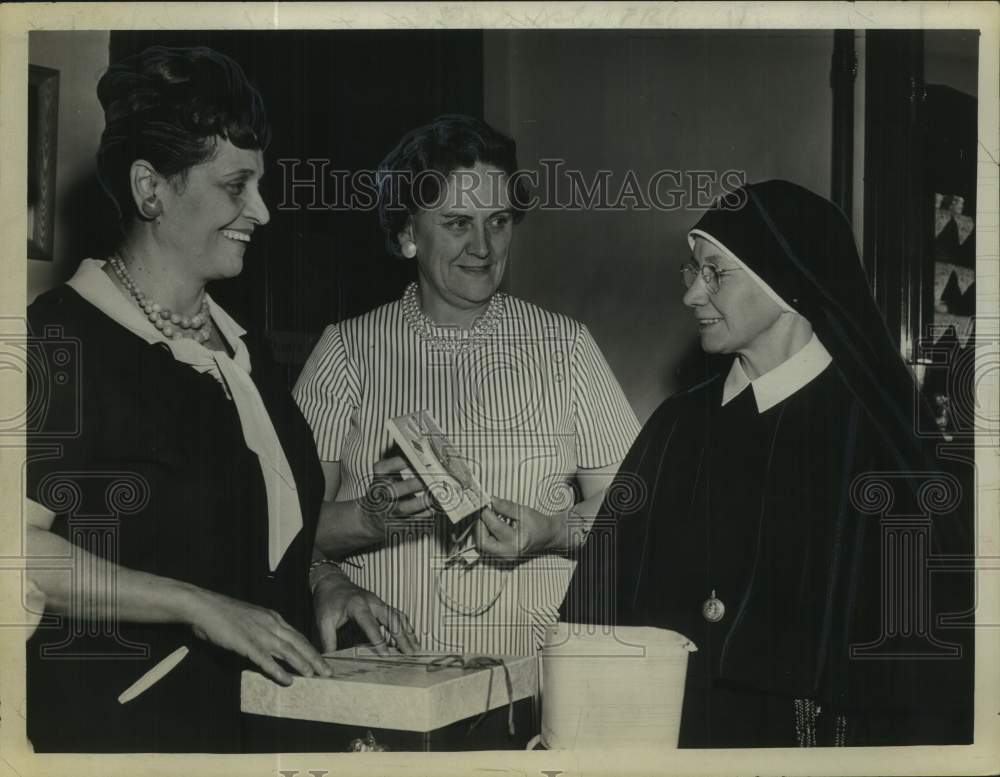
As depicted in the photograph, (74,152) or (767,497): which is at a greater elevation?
(74,152)

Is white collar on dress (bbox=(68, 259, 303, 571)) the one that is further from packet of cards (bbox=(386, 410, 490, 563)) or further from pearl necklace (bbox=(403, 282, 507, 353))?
pearl necklace (bbox=(403, 282, 507, 353))

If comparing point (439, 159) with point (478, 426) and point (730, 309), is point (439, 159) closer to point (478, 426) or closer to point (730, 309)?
point (478, 426)

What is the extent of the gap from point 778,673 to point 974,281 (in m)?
1.20

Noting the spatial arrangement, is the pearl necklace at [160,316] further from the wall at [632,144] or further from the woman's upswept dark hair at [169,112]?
the wall at [632,144]

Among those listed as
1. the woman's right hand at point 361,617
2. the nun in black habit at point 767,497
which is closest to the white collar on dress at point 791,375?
the nun in black habit at point 767,497

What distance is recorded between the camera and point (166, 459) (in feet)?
10.4

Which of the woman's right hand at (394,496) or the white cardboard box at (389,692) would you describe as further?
the woman's right hand at (394,496)

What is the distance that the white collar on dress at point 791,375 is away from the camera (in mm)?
3287

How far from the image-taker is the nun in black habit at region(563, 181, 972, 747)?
3281mm

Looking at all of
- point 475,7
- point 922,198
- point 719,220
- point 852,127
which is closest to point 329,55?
point 475,7

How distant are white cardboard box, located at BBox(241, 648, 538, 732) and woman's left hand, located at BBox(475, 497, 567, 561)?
0.92 ft

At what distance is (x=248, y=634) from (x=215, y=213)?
1.09 m


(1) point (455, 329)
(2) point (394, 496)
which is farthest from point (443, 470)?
(1) point (455, 329)

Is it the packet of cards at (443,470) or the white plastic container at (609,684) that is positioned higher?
the packet of cards at (443,470)
